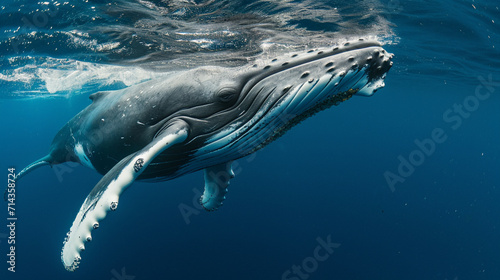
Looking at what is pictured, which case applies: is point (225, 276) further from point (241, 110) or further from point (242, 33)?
point (241, 110)

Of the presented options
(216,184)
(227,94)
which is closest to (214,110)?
(227,94)

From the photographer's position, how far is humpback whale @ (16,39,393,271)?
3.28m

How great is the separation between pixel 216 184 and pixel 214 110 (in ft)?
8.07

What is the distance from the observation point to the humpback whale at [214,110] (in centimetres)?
328

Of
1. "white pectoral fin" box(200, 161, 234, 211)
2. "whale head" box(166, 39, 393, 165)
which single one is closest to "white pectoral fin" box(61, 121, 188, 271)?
"whale head" box(166, 39, 393, 165)

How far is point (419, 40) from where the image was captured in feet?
58.1

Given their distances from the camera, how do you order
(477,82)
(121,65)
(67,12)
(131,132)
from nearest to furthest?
(131,132) → (67,12) → (121,65) → (477,82)

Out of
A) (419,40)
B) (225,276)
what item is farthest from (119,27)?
(419,40)

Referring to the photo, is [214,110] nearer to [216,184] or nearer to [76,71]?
[216,184]

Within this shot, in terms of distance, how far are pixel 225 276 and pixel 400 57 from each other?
1879 cm

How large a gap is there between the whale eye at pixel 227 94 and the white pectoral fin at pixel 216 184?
208cm

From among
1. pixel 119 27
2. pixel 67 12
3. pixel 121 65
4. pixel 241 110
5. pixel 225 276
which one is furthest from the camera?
pixel 121 65

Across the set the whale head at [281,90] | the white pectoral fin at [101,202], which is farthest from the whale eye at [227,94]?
the white pectoral fin at [101,202]

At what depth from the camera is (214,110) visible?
4.04m
